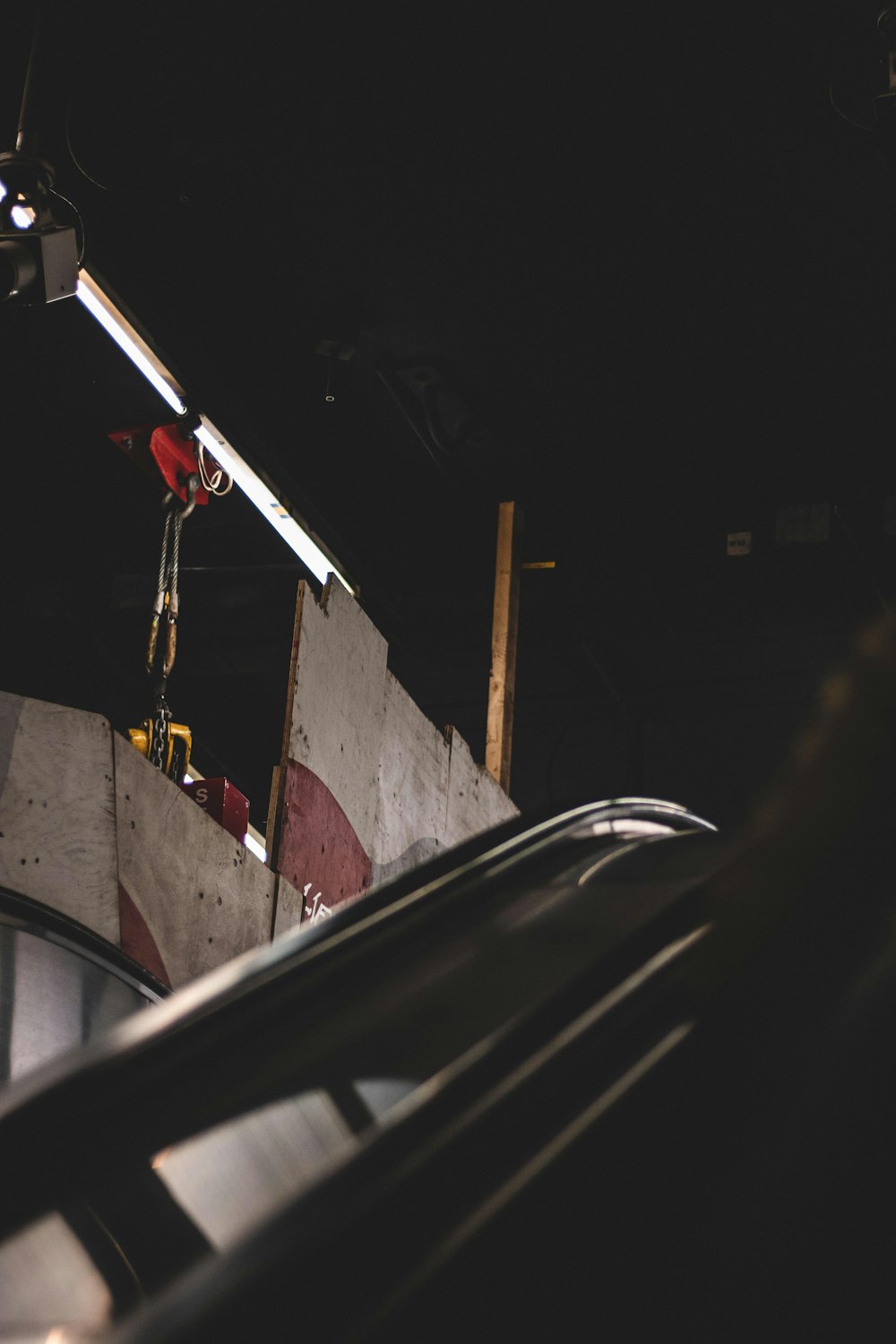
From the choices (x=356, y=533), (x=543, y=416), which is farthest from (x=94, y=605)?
(x=543, y=416)

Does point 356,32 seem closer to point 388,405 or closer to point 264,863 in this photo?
point 388,405

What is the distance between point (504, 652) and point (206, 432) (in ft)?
6.87

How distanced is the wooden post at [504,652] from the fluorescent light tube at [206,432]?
99cm

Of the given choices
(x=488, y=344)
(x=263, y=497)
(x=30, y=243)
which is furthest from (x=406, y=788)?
(x=30, y=243)

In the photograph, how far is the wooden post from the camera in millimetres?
7695

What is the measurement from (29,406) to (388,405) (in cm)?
201

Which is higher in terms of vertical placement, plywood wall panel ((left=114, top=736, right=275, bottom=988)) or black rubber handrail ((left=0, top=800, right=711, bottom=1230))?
black rubber handrail ((left=0, top=800, right=711, bottom=1230))

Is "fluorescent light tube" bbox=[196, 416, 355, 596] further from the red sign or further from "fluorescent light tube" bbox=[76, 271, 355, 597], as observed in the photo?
the red sign

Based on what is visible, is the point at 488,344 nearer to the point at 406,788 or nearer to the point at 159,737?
the point at 406,788

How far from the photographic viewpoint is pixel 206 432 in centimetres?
659

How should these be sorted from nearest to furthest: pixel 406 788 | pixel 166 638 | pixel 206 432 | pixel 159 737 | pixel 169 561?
pixel 159 737, pixel 166 638, pixel 169 561, pixel 206 432, pixel 406 788

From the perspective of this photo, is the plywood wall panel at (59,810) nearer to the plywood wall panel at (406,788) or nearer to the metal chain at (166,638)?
the metal chain at (166,638)

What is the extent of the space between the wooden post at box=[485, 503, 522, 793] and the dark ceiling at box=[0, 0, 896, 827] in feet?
1.93

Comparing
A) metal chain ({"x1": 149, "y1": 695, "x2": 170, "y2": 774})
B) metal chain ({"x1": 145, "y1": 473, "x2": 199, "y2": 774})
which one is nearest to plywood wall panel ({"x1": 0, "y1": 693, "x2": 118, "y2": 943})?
metal chain ({"x1": 145, "y1": 473, "x2": 199, "y2": 774})
